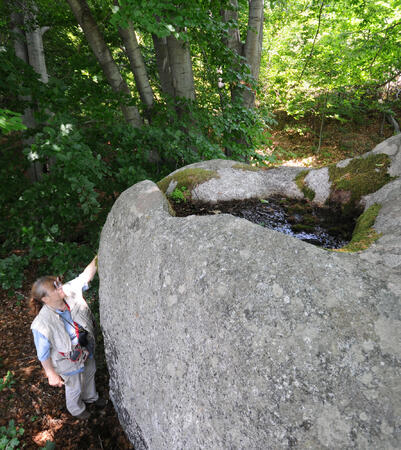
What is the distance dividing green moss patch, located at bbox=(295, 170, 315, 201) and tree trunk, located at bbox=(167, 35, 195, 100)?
2769mm

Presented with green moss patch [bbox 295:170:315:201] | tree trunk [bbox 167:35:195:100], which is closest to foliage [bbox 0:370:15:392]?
green moss patch [bbox 295:170:315:201]

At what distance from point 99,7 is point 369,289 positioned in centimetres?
722

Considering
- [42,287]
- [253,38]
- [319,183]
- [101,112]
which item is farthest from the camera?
[253,38]

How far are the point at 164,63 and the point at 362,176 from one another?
510cm

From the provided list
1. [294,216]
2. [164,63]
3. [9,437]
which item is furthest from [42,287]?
[164,63]

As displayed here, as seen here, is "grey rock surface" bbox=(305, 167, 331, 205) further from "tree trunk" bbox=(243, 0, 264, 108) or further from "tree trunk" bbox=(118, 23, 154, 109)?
"tree trunk" bbox=(118, 23, 154, 109)

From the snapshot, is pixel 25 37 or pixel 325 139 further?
pixel 325 139

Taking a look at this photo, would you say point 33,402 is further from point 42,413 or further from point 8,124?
point 8,124

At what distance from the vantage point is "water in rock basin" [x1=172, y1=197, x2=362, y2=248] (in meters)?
2.76

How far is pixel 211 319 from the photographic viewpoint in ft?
6.05

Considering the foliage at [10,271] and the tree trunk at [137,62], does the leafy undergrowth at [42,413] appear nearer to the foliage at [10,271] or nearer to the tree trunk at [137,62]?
the foliage at [10,271]

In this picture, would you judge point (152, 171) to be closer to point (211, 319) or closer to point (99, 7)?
point (211, 319)

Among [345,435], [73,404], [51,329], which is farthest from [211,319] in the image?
[73,404]

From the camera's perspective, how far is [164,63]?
241 inches
